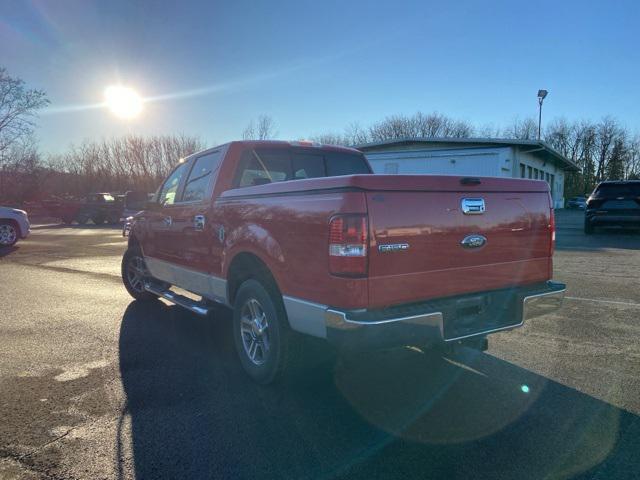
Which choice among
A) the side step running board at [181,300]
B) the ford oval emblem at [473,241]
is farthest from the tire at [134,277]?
the ford oval emblem at [473,241]

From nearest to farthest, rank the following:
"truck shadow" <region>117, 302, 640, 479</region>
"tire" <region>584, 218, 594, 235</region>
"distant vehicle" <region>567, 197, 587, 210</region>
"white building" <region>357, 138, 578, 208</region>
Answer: "truck shadow" <region>117, 302, 640, 479</region> < "tire" <region>584, 218, 594, 235</region> < "white building" <region>357, 138, 578, 208</region> < "distant vehicle" <region>567, 197, 587, 210</region>

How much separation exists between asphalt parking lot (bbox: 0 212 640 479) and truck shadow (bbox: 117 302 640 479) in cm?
1

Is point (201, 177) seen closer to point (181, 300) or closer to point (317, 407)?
point (181, 300)

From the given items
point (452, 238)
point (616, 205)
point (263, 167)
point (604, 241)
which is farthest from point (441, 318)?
point (616, 205)

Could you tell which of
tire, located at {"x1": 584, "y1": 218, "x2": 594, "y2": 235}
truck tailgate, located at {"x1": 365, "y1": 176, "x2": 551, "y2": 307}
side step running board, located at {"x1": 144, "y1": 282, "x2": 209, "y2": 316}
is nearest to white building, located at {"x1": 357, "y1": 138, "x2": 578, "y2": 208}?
tire, located at {"x1": 584, "y1": 218, "x2": 594, "y2": 235}

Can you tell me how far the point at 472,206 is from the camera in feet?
11.3

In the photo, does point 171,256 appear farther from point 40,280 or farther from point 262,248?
point 40,280

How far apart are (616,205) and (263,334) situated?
A: 15603 millimetres

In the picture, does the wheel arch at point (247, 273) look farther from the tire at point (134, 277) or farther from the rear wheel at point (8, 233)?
the rear wheel at point (8, 233)

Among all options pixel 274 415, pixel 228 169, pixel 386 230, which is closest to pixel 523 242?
pixel 386 230

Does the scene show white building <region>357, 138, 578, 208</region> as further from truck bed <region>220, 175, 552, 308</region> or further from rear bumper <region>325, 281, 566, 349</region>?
rear bumper <region>325, 281, 566, 349</region>

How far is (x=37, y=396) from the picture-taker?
3.75 m

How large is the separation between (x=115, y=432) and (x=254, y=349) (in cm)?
127

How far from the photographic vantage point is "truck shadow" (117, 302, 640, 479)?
2.72m
